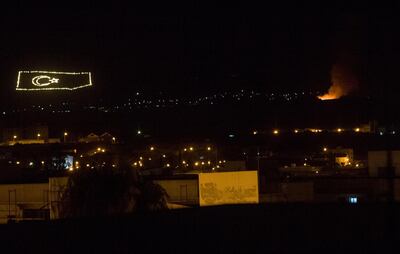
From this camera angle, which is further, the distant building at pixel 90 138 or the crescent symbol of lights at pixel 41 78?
the distant building at pixel 90 138

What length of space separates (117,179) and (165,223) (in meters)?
5.03

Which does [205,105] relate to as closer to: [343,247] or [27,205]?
[27,205]

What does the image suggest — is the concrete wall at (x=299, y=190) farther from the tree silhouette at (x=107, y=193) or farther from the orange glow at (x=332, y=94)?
the orange glow at (x=332, y=94)

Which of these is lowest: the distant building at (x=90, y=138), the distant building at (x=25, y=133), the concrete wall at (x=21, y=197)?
the concrete wall at (x=21, y=197)

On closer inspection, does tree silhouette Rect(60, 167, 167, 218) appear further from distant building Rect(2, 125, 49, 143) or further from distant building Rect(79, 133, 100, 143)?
distant building Rect(2, 125, 49, 143)

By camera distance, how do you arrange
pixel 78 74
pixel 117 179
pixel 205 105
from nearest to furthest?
pixel 117 179, pixel 78 74, pixel 205 105

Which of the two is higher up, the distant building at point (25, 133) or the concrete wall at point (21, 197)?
the distant building at point (25, 133)

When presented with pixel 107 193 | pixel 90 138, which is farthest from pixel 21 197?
pixel 90 138

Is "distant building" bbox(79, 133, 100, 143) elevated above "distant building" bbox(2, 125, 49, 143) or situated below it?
below

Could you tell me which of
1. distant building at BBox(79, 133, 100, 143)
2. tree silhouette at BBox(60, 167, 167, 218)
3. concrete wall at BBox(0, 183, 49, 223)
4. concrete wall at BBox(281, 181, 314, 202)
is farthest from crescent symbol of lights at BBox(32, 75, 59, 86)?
tree silhouette at BBox(60, 167, 167, 218)

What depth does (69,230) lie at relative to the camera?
4.82 m

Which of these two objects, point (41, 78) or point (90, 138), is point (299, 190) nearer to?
point (41, 78)

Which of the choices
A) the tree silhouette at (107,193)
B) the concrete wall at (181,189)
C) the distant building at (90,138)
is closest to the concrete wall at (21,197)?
the concrete wall at (181,189)

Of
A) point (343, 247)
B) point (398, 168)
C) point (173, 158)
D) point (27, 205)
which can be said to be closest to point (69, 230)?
point (343, 247)
